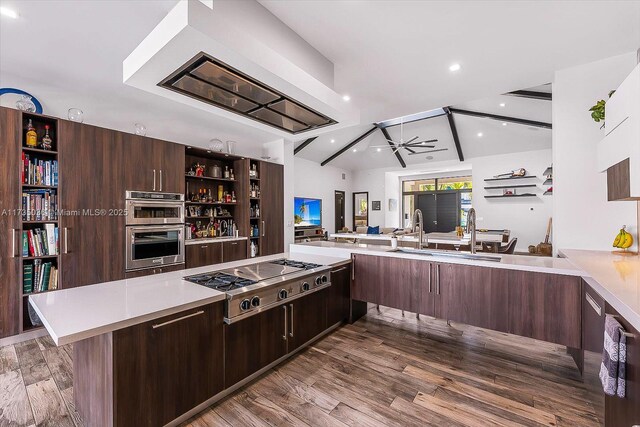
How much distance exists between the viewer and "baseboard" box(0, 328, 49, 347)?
9.01 feet

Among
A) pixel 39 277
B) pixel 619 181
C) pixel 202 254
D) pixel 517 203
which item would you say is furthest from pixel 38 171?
pixel 517 203

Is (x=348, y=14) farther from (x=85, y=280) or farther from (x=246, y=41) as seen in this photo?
(x=85, y=280)

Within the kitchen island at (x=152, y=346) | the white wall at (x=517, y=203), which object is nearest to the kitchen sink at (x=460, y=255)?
the kitchen island at (x=152, y=346)

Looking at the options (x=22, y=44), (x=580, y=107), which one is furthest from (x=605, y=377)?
(x=22, y=44)

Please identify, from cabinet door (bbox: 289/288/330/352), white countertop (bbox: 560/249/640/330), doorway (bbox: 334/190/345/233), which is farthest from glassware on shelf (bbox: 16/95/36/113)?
doorway (bbox: 334/190/345/233)

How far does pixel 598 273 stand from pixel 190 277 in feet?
8.88

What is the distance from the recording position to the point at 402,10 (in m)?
2.04

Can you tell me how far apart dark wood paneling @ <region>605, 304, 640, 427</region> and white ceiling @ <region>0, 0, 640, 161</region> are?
2.18 meters

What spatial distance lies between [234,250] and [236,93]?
3.40 m

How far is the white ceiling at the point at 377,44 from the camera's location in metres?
2.06

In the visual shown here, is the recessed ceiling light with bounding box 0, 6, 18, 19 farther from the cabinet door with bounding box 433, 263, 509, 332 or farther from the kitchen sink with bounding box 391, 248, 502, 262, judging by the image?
the cabinet door with bounding box 433, 263, 509, 332

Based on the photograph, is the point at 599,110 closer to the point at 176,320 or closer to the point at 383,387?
the point at 383,387

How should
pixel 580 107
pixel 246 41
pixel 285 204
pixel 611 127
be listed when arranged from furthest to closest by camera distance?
pixel 285 204 < pixel 580 107 < pixel 611 127 < pixel 246 41

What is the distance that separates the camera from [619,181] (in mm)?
1749
